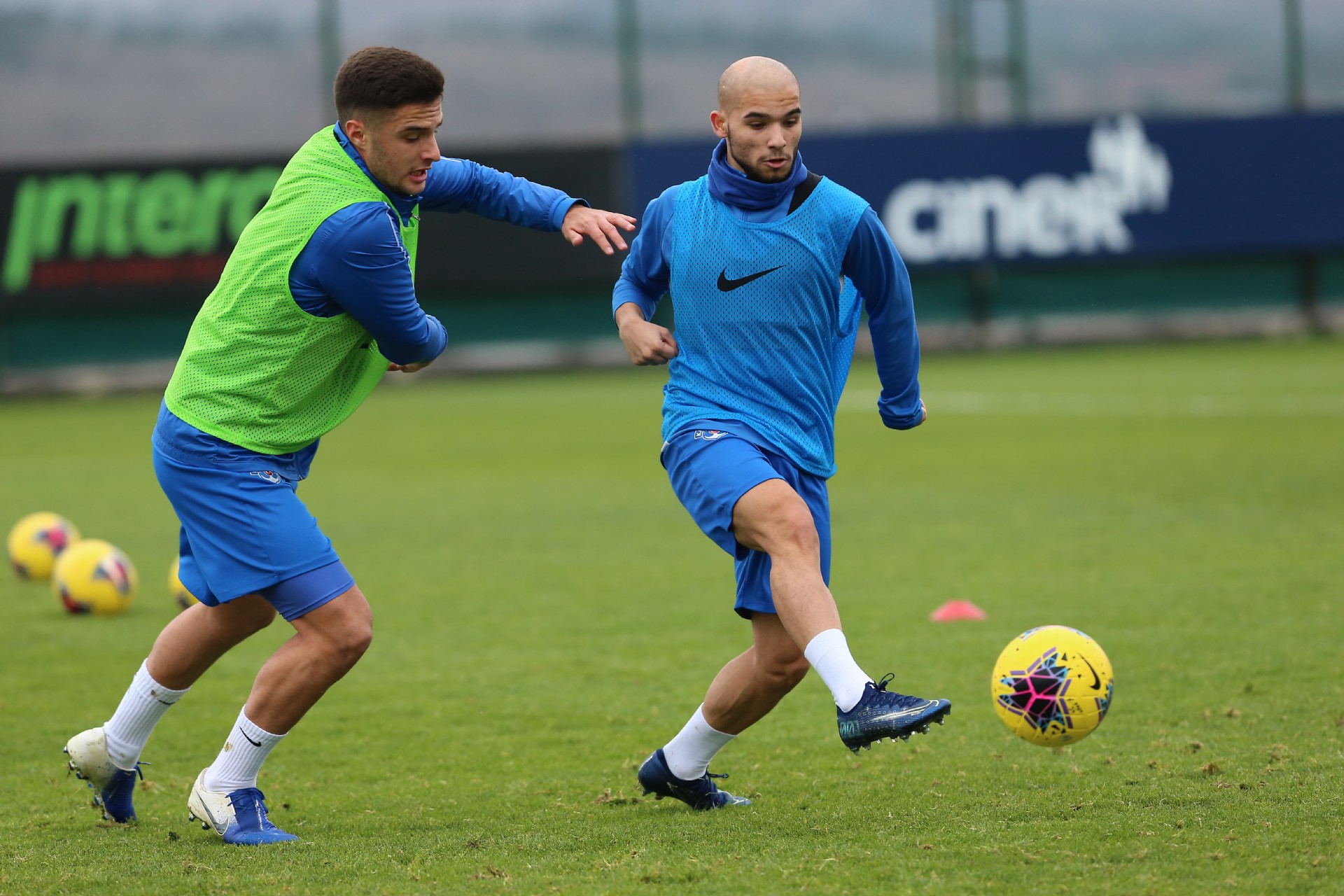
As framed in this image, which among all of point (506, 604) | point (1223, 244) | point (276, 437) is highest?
point (276, 437)

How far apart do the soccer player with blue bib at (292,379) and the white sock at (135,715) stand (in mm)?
292

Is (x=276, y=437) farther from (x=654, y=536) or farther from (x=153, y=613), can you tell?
(x=654, y=536)

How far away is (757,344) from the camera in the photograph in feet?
16.8

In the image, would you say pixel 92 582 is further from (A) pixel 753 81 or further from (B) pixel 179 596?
(A) pixel 753 81

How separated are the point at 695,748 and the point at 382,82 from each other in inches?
87.0

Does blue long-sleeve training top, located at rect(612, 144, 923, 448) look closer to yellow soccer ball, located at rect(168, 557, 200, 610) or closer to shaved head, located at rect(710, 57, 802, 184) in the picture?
→ shaved head, located at rect(710, 57, 802, 184)

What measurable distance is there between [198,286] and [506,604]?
1538cm

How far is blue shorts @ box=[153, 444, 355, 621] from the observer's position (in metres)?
4.93

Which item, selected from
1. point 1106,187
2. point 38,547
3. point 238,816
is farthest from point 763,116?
point 1106,187

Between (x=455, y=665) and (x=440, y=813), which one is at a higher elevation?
(x=440, y=813)

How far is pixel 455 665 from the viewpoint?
7.79 meters

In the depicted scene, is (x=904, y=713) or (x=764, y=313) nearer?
(x=904, y=713)

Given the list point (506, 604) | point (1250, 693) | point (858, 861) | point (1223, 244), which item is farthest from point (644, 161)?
point (858, 861)

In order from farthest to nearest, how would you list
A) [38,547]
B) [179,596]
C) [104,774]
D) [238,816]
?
1. [38,547]
2. [179,596]
3. [104,774]
4. [238,816]
